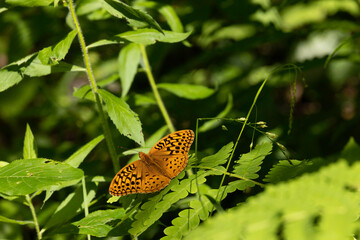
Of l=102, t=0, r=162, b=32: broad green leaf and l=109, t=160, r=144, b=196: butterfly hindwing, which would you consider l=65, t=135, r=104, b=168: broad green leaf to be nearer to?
l=109, t=160, r=144, b=196: butterfly hindwing

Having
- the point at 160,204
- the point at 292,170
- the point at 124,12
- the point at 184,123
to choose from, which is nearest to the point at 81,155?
the point at 160,204

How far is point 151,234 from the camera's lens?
5.93 ft

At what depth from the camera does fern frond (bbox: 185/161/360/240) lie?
0.68 m

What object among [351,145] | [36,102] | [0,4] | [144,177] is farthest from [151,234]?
[36,102]

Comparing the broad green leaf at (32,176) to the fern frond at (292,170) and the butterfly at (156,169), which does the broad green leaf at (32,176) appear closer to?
the butterfly at (156,169)

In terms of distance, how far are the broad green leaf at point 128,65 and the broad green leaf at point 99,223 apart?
0.73 m

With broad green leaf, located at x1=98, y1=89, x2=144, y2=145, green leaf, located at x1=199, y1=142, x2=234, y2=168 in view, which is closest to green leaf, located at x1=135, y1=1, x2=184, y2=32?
broad green leaf, located at x1=98, y1=89, x2=144, y2=145

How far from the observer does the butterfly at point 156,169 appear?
121 centimetres

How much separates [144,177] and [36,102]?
342 centimetres

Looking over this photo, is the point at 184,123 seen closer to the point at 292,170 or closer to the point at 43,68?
the point at 43,68

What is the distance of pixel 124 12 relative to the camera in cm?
133

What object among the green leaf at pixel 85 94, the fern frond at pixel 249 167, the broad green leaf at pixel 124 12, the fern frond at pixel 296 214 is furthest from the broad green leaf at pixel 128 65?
the fern frond at pixel 296 214

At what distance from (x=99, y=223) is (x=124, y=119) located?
0.34 meters

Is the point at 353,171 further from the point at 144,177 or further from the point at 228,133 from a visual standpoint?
the point at 228,133
